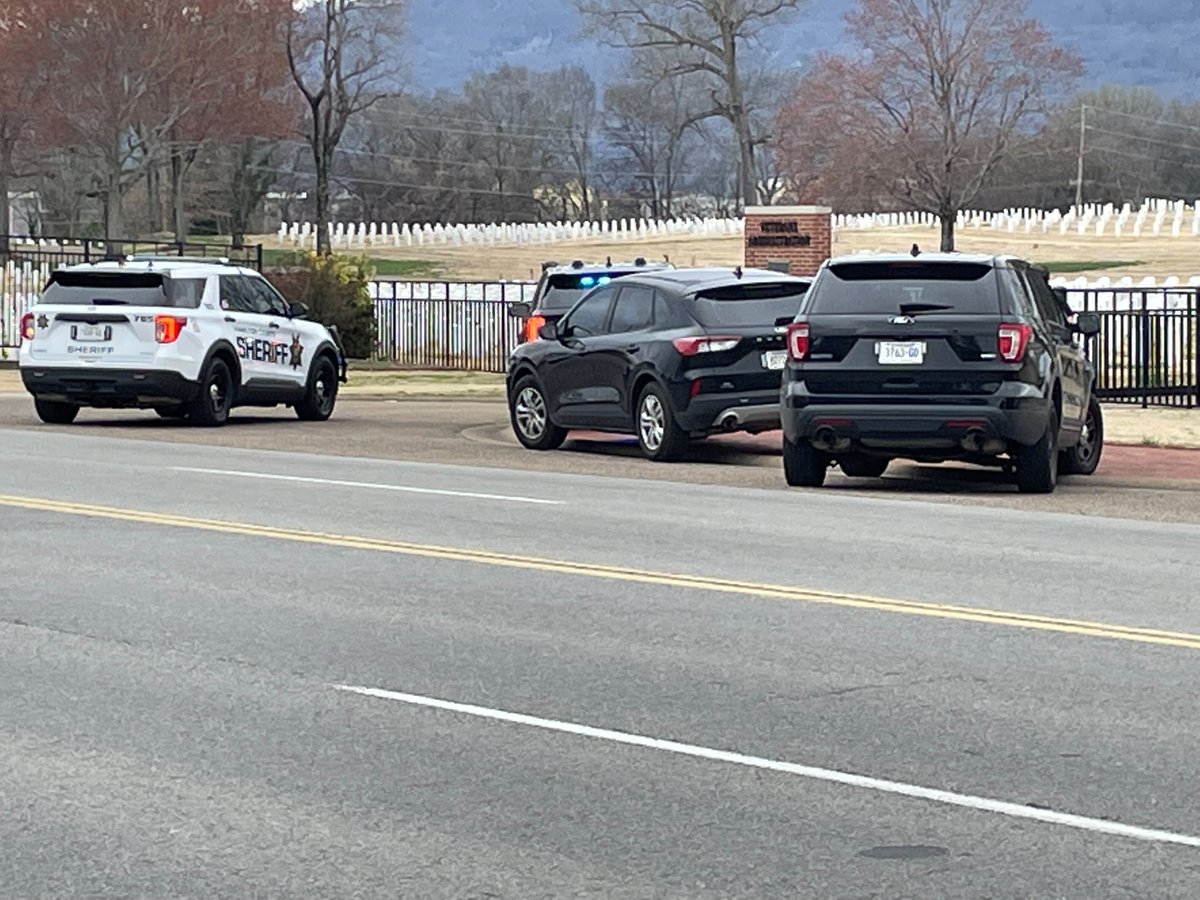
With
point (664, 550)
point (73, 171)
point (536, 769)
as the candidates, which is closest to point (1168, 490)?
point (664, 550)

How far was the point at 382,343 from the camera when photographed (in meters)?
41.6

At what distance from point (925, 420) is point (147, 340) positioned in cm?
972

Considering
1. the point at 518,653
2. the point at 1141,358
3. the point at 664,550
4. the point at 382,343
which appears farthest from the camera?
the point at 382,343

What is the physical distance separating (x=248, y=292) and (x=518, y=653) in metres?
15.9

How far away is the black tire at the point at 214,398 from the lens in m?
23.8

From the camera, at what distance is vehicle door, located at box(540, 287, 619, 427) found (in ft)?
67.4

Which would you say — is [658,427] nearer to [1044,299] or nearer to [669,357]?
[669,357]

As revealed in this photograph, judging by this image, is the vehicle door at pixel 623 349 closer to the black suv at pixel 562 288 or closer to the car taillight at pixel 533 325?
the car taillight at pixel 533 325

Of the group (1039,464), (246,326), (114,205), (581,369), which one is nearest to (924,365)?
(1039,464)

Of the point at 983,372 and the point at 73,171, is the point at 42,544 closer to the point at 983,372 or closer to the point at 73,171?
the point at 983,372

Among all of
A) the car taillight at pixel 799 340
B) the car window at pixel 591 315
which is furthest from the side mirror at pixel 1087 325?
the car window at pixel 591 315

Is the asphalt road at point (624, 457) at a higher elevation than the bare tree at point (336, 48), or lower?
lower

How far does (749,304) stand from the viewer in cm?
2016

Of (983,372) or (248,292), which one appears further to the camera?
(248,292)
